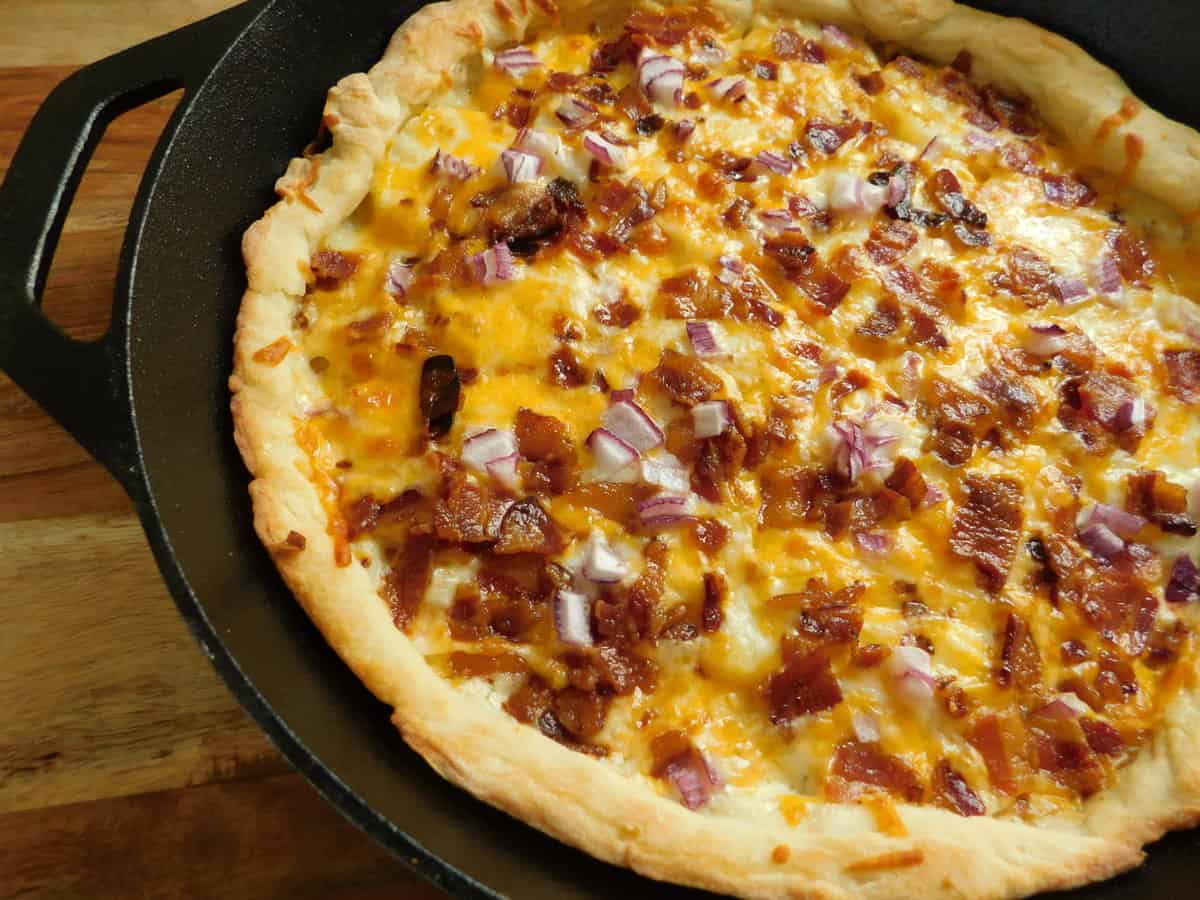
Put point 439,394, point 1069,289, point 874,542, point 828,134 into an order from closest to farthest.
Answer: point 874,542
point 439,394
point 1069,289
point 828,134

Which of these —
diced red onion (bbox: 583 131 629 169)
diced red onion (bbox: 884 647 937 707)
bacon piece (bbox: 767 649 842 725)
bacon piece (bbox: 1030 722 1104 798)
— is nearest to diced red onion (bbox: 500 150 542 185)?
diced red onion (bbox: 583 131 629 169)

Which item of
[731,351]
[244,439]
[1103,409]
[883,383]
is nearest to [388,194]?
[244,439]

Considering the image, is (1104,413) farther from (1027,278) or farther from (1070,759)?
(1070,759)

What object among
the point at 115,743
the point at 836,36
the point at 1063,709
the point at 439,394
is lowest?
the point at 115,743

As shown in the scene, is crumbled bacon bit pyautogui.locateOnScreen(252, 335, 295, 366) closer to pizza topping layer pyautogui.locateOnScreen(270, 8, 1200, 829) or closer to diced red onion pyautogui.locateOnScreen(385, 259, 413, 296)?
pizza topping layer pyautogui.locateOnScreen(270, 8, 1200, 829)

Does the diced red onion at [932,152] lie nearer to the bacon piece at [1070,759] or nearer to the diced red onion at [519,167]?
the diced red onion at [519,167]

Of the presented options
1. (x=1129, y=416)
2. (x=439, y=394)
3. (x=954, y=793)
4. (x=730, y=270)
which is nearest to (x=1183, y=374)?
(x=1129, y=416)
